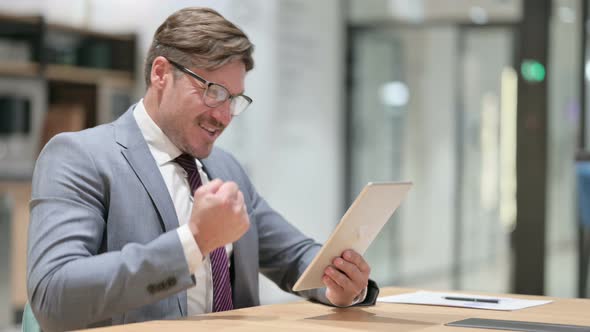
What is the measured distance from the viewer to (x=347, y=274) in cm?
211

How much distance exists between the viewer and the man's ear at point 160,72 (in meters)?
2.19

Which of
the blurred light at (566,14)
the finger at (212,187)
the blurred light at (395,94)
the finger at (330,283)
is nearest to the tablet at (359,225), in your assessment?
the finger at (330,283)

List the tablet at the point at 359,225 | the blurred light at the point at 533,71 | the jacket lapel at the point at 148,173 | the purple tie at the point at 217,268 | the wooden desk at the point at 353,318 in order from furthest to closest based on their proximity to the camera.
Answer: the blurred light at the point at 533,71 < the purple tie at the point at 217,268 < the jacket lapel at the point at 148,173 < the tablet at the point at 359,225 < the wooden desk at the point at 353,318

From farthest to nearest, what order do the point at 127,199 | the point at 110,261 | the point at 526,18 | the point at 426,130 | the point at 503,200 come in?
the point at 426,130 < the point at 503,200 < the point at 526,18 < the point at 127,199 < the point at 110,261

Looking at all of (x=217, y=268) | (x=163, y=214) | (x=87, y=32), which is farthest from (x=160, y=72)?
(x=87, y=32)

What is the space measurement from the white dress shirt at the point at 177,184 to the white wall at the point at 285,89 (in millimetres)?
4235

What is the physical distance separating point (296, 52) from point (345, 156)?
1.20 metres

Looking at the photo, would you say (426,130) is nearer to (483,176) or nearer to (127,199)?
(483,176)

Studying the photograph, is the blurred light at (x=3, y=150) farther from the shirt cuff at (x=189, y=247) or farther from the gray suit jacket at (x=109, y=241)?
the shirt cuff at (x=189, y=247)

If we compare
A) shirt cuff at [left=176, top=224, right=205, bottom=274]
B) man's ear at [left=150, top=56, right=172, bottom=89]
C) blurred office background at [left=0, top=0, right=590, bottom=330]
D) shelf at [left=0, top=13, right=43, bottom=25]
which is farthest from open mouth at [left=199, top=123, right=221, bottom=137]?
shelf at [left=0, top=13, right=43, bottom=25]

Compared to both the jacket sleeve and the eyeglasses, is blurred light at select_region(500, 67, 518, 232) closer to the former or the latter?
the eyeglasses

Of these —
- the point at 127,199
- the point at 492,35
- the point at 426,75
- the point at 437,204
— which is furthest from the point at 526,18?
the point at 127,199

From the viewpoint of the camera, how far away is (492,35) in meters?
7.35

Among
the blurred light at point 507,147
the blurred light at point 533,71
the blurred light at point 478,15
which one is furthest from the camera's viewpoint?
the blurred light at point 478,15
